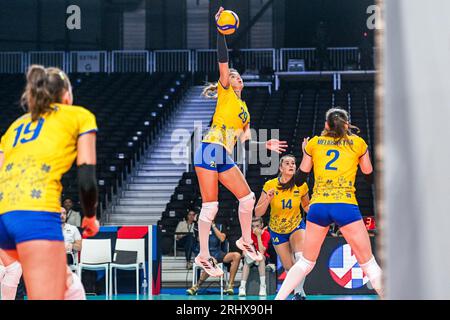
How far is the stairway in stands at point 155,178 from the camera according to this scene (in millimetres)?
18578

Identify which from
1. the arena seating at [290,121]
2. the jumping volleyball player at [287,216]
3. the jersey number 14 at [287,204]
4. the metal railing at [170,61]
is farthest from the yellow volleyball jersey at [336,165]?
the metal railing at [170,61]

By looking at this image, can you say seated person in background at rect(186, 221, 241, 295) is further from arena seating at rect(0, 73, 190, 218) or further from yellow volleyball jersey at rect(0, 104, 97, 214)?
yellow volleyball jersey at rect(0, 104, 97, 214)

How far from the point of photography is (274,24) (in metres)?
27.0

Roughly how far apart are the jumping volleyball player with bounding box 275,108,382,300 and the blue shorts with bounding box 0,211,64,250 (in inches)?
137

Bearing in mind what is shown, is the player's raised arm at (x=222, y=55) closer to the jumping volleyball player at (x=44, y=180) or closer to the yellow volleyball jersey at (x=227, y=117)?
the yellow volleyball jersey at (x=227, y=117)

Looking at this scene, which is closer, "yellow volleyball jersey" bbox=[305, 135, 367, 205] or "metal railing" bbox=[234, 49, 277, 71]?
"yellow volleyball jersey" bbox=[305, 135, 367, 205]

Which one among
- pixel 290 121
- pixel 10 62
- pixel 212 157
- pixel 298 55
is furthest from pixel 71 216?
pixel 298 55

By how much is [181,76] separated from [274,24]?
432 centimetres

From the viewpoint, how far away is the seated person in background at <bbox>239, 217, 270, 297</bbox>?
13.5 m

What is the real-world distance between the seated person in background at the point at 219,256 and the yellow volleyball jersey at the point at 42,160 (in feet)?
29.1

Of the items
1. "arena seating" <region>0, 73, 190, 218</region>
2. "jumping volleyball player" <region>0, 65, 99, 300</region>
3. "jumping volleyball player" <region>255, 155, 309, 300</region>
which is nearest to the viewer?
"jumping volleyball player" <region>0, 65, 99, 300</region>

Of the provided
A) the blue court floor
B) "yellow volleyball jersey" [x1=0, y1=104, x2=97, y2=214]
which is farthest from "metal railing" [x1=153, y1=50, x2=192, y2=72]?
"yellow volleyball jersey" [x1=0, y1=104, x2=97, y2=214]
